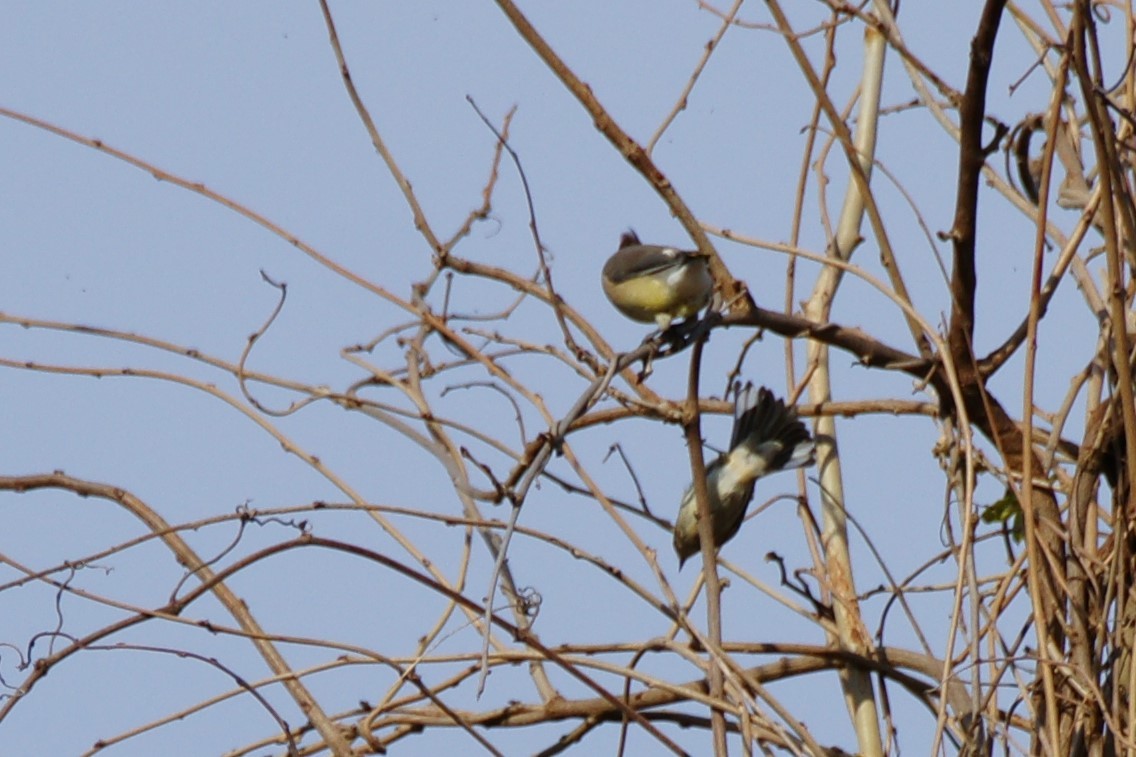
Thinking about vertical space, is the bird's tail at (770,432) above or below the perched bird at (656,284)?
below

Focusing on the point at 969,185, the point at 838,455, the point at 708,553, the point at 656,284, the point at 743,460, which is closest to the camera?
the point at 708,553

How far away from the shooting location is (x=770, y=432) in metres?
3.37

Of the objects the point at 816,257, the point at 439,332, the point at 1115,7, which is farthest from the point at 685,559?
the point at 1115,7

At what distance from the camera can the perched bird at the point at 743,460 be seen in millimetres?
3312

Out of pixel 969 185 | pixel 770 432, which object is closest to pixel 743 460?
pixel 770 432

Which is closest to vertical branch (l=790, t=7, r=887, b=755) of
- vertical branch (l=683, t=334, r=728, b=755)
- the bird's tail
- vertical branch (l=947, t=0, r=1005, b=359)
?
the bird's tail

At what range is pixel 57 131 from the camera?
274 centimetres

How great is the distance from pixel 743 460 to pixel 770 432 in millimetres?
227

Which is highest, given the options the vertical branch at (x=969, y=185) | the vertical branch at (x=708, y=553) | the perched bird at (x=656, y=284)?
the perched bird at (x=656, y=284)

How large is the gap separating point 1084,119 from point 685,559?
1.37 m

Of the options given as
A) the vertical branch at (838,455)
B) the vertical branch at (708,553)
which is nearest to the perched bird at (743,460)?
the vertical branch at (838,455)

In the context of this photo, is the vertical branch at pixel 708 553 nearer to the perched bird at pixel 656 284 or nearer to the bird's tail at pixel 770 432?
the perched bird at pixel 656 284

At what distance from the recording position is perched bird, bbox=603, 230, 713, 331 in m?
3.20

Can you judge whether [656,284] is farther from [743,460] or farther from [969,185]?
[969,185]
